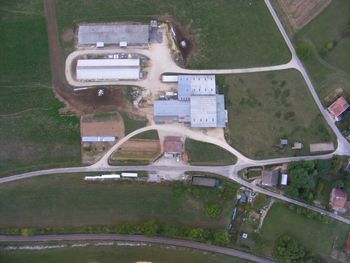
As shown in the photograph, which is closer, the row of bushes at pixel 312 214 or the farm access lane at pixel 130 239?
the farm access lane at pixel 130 239

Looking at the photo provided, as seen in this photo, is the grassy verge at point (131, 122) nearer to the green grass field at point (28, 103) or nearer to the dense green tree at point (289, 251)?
the green grass field at point (28, 103)

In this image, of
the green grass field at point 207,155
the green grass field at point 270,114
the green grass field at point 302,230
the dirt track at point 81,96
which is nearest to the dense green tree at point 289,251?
the green grass field at point 302,230

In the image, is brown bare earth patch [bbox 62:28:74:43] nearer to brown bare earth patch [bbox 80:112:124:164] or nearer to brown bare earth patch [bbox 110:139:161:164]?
brown bare earth patch [bbox 80:112:124:164]

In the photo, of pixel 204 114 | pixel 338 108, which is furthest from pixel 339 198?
pixel 204 114

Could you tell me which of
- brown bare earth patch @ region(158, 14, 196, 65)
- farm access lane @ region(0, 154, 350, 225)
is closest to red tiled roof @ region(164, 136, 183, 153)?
farm access lane @ region(0, 154, 350, 225)

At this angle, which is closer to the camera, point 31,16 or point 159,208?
point 159,208

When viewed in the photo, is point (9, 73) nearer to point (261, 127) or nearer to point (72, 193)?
point (72, 193)

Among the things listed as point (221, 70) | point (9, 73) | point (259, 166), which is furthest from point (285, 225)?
point (9, 73)
